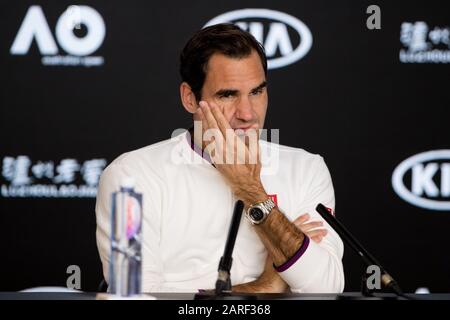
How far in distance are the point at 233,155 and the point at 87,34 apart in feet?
5.09

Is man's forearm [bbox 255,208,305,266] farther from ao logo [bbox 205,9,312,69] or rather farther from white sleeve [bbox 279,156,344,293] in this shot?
ao logo [bbox 205,9,312,69]

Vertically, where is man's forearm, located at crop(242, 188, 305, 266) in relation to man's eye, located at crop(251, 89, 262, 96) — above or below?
below

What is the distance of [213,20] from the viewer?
4.23 metres

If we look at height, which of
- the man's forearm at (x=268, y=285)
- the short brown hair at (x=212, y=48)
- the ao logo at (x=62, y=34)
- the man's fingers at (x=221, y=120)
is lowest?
the man's forearm at (x=268, y=285)

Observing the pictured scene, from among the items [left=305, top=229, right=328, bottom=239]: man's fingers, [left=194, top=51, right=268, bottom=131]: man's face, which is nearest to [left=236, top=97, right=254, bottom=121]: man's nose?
[left=194, top=51, right=268, bottom=131]: man's face

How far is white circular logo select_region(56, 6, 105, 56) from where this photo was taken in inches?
164

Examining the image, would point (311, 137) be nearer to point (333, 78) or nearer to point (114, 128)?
point (333, 78)

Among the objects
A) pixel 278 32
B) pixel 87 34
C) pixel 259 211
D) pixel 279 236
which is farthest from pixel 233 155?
pixel 87 34

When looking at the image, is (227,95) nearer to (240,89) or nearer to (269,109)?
(240,89)

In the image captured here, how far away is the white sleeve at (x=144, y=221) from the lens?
111 inches

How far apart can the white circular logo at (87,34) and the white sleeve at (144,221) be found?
49.8 inches

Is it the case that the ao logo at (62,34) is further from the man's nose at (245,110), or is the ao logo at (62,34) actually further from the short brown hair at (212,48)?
the man's nose at (245,110)

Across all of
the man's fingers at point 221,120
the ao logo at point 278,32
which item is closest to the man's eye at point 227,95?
the man's fingers at point 221,120

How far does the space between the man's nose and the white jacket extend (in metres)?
0.24
